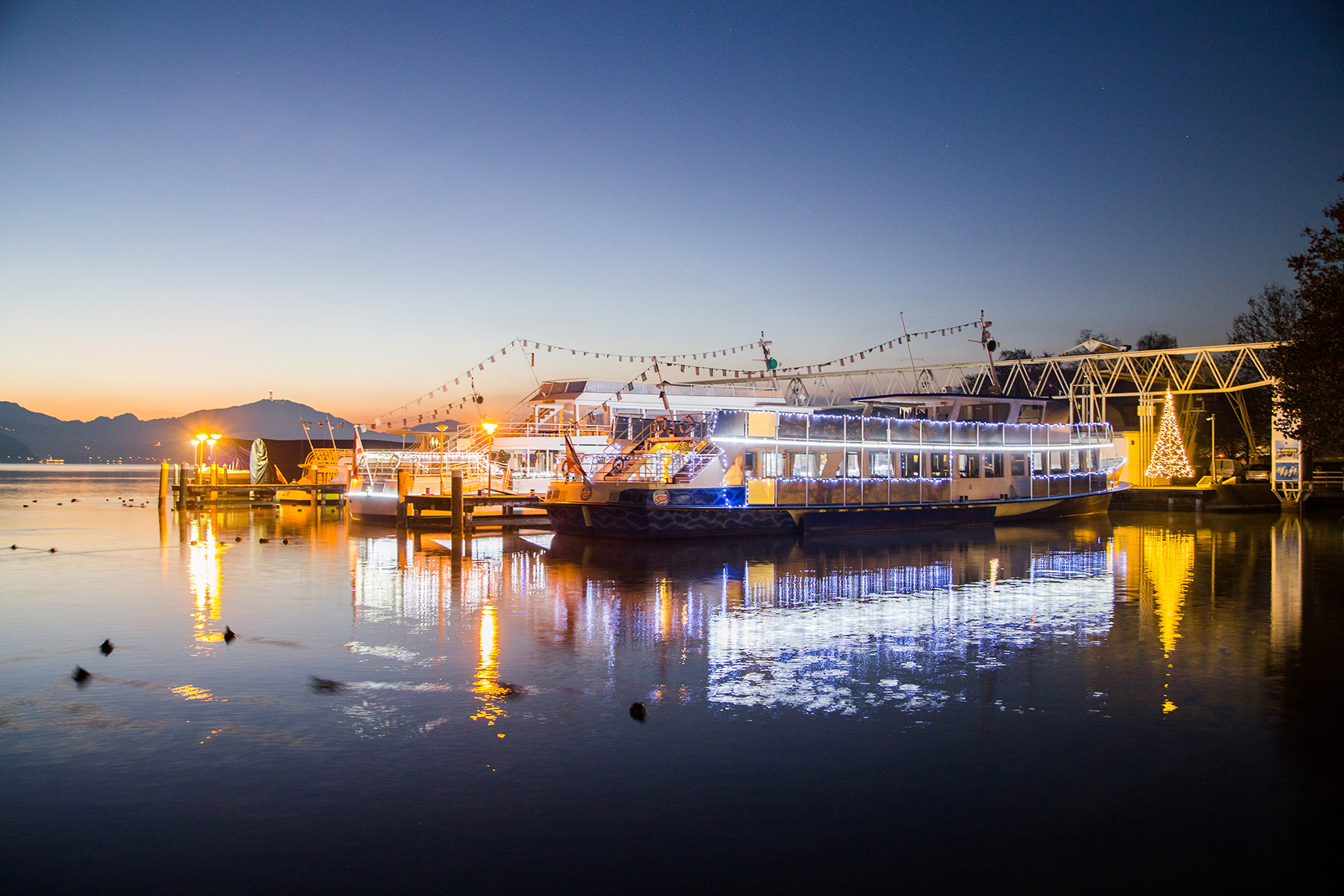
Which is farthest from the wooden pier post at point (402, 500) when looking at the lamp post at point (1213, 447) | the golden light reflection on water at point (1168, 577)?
the lamp post at point (1213, 447)

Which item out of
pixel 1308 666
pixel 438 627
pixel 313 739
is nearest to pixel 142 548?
pixel 438 627

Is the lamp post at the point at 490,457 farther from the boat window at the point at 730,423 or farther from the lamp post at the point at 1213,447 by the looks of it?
the lamp post at the point at 1213,447

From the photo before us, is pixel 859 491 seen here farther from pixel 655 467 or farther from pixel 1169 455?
pixel 1169 455

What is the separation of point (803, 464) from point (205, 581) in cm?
1962

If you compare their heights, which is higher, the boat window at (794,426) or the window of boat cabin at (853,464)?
the boat window at (794,426)

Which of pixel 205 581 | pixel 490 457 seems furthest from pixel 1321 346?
pixel 490 457

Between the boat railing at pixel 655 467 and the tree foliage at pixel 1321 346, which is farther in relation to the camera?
the boat railing at pixel 655 467

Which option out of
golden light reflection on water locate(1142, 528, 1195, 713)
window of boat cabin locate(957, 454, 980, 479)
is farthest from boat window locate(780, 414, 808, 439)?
golden light reflection on water locate(1142, 528, 1195, 713)

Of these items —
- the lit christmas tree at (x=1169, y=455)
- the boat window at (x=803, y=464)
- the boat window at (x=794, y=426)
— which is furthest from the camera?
the lit christmas tree at (x=1169, y=455)

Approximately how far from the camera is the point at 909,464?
118 ft

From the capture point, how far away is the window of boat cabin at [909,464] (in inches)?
1390

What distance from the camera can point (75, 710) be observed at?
32.9ft

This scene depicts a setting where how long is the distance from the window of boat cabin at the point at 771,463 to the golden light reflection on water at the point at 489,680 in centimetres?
1805

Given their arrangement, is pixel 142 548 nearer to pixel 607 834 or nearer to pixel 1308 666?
pixel 607 834
